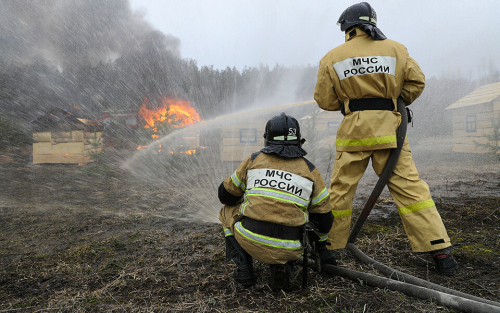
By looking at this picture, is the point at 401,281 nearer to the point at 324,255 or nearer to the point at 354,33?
the point at 324,255

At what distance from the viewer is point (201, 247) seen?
330 centimetres

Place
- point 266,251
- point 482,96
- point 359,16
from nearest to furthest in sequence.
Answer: point 266,251 < point 359,16 < point 482,96

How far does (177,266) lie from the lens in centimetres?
282

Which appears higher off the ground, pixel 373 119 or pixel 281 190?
pixel 373 119

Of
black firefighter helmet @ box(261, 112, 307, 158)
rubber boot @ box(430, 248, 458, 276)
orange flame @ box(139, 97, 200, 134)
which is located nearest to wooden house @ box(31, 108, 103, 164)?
orange flame @ box(139, 97, 200, 134)

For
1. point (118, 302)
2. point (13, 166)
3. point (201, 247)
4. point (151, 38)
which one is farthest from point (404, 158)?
point (151, 38)

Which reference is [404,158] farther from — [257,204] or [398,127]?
[257,204]

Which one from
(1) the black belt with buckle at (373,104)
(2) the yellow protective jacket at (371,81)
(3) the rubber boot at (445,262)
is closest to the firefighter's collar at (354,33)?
(2) the yellow protective jacket at (371,81)

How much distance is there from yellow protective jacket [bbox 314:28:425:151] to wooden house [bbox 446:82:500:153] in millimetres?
10925

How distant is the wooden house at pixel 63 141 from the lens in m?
13.0

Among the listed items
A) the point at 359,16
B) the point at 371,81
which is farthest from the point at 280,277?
the point at 359,16

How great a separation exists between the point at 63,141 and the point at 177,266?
12.5 meters

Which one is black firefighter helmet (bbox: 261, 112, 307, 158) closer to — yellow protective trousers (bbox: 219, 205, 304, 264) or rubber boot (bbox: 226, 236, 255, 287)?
yellow protective trousers (bbox: 219, 205, 304, 264)

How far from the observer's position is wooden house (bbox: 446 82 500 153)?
11.7 metres
